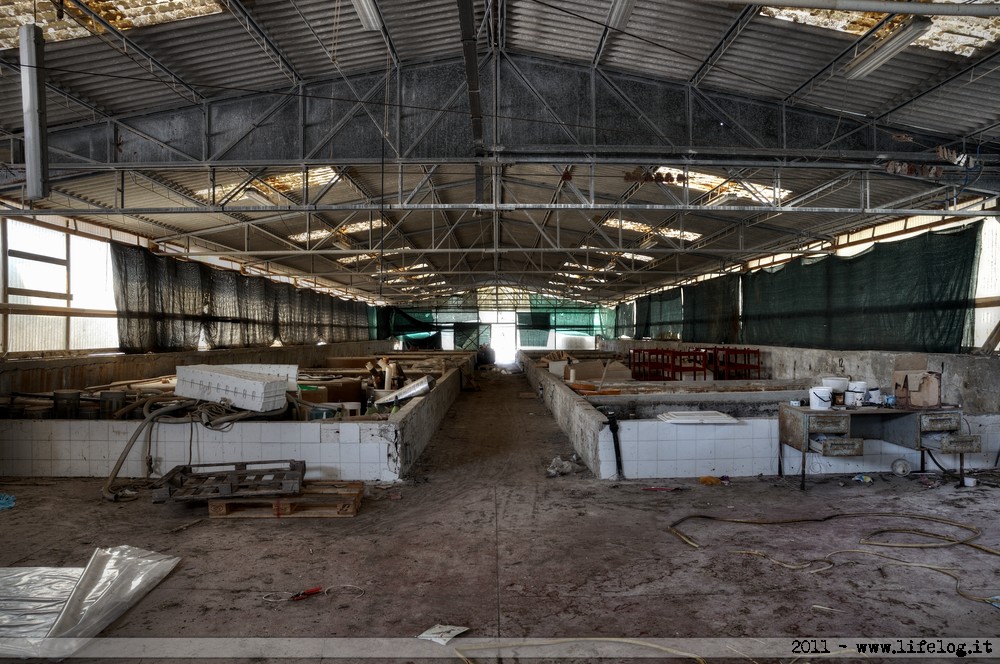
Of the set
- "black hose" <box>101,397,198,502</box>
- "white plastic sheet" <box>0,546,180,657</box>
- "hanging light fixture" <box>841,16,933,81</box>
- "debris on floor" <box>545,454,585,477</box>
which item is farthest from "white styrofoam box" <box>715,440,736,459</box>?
"black hose" <box>101,397,198,502</box>

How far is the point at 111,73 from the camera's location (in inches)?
300

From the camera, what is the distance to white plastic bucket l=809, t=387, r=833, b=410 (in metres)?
6.14

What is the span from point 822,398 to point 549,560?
3962 millimetres

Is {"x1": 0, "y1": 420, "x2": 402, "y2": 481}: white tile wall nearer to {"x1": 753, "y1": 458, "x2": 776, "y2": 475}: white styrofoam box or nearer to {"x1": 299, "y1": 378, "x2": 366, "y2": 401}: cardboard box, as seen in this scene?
{"x1": 299, "y1": 378, "x2": 366, "y2": 401}: cardboard box

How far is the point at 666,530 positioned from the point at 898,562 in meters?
1.73

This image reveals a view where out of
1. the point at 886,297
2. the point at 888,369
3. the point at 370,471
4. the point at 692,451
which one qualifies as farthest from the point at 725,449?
the point at 886,297

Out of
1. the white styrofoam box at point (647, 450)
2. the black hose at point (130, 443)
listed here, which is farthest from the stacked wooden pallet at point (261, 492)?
the white styrofoam box at point (647, 450)

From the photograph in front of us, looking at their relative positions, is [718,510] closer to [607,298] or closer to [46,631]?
[46,631]

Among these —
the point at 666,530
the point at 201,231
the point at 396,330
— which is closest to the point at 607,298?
the point at 396,330

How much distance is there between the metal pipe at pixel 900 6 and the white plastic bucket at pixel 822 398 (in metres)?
3.73

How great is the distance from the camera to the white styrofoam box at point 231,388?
6.39 m

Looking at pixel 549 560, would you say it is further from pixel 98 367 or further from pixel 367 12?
pixel 98 367

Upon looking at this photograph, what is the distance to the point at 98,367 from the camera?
36.0 feet

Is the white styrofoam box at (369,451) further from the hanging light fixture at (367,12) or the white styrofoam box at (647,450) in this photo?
the hanging light fixture at (367,12)
